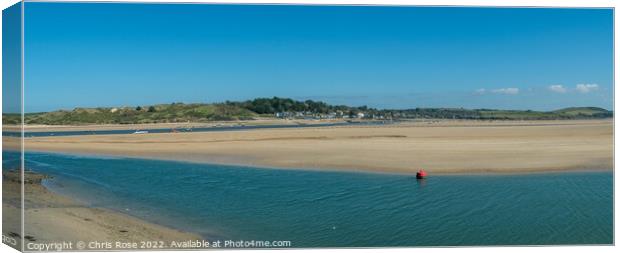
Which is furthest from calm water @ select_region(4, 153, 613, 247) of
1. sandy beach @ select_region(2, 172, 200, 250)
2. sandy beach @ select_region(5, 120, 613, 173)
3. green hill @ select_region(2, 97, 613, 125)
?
green hill @ select_region(2, 97, 613, 125)

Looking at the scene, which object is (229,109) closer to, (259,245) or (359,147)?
(359,147)

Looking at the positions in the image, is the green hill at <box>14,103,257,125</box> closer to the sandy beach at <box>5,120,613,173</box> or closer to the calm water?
the sandy beach at <box>5,120,613,173</box>

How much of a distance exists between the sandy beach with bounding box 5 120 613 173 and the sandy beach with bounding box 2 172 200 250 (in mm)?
8748

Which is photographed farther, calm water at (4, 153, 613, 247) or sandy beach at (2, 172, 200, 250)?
calm water at (4, 153, 613, 247)

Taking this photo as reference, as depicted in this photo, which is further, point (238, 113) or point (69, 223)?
point (238, 113)

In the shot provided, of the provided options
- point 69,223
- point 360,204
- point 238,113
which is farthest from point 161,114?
point 69,223

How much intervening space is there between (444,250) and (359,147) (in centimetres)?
1677

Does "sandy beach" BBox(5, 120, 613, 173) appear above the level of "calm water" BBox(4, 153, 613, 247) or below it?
above

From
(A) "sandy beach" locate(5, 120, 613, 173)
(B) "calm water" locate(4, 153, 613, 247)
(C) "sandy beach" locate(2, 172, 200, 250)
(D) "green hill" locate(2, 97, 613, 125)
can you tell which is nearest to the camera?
(C) "sandy beach" locate(2, 172, 200, 250)

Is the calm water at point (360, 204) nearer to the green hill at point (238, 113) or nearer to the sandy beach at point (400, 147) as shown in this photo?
the sandy beach at point (400, 147)

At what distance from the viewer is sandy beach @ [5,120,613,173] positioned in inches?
702

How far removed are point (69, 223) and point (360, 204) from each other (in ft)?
18.1

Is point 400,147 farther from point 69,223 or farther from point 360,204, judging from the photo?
point 69,223

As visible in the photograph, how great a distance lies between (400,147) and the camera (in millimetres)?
23203
